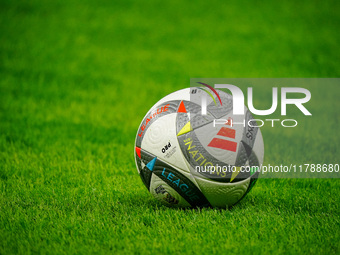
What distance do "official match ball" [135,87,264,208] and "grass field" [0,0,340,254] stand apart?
10.4 inches

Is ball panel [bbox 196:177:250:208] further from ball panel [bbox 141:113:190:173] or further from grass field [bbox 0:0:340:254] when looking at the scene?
ball panel [bbox 141:113:190:173]

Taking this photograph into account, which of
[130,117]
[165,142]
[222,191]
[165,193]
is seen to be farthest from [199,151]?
[130,117]

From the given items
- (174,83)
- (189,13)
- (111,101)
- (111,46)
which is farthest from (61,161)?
(189,13)

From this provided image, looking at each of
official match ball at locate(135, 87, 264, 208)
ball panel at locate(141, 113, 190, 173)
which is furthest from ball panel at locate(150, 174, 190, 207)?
ball panel at locate(141, 113, 190, 173)

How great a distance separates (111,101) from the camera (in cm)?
1160

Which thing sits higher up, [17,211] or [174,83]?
[174,83]

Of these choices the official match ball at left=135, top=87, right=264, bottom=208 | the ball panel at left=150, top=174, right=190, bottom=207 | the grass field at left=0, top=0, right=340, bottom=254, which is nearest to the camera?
the grass field at left=0, top=0, right=340, bottom=254

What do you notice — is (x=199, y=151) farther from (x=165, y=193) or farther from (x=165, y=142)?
(x=165, y=193)

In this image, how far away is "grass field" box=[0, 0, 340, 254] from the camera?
4613mm

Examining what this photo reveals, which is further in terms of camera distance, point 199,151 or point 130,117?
point 130,117

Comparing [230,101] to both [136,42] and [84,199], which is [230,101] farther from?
[136,42]

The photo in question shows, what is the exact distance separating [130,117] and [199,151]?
5.73m

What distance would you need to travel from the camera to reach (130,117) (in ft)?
34.1

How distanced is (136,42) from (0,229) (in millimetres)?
13578
